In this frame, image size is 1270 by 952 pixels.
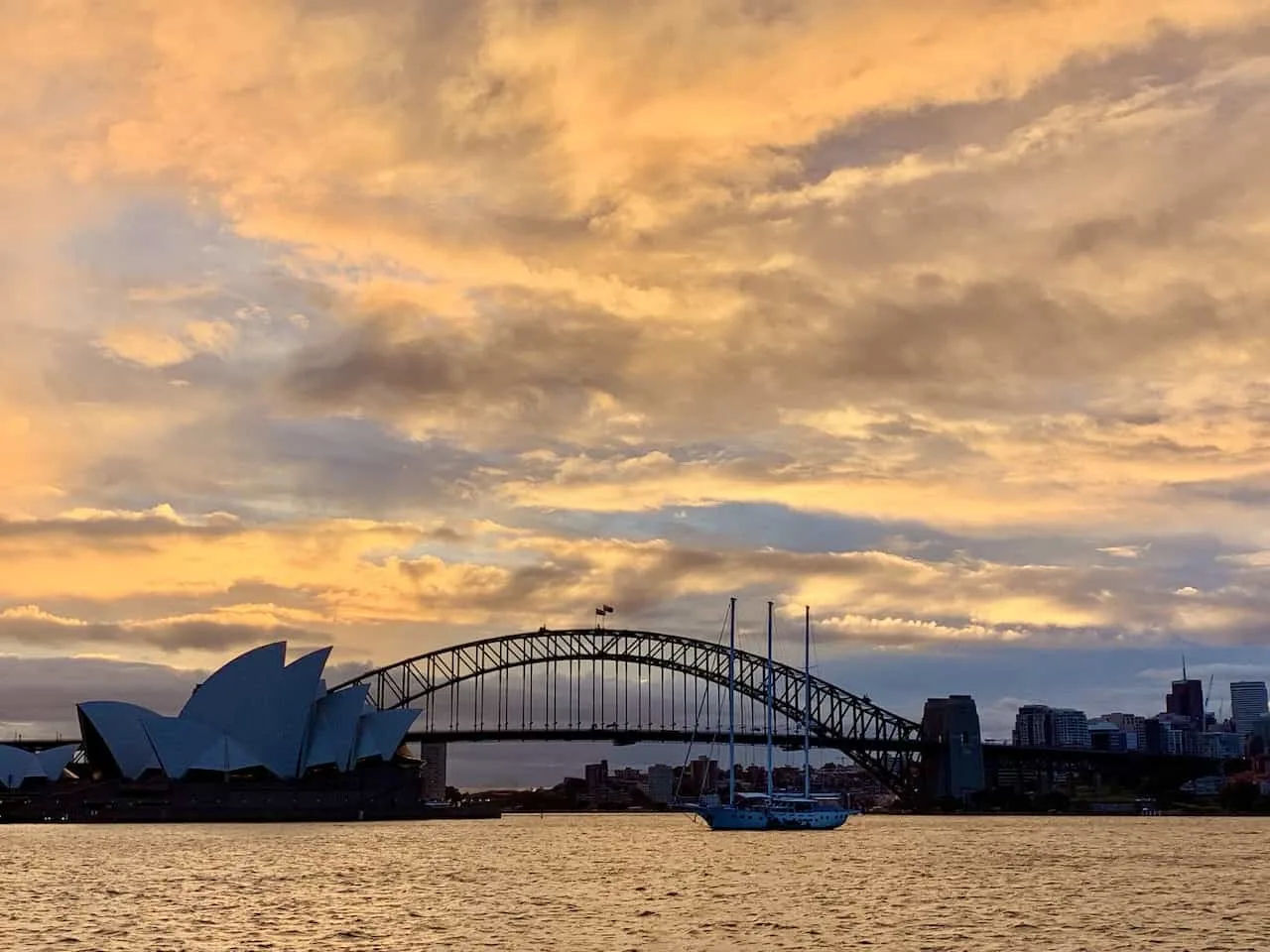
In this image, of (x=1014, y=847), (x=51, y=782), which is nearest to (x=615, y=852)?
(x=1014, y=847)

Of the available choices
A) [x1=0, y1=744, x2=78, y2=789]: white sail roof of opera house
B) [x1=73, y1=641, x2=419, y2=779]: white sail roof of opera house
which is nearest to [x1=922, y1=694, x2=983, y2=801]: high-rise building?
[x1=73, y1=641, x2=419, y2=779]: white sail roof of opera house

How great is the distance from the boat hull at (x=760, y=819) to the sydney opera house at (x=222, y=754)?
124 ft

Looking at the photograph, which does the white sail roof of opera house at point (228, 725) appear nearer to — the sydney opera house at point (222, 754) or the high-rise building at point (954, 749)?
the sydney opera house at point (222, 754)

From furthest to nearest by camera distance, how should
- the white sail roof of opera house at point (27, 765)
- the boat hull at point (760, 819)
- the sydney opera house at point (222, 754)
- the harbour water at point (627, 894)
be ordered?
1. the white sail roof of opera house at point (27, 765)
2. the sydney opera house at point (222, 754)
3. the boat hull at point (760, 819)
4. the harbour water at point (627, 894)

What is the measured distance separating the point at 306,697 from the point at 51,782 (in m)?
39.5

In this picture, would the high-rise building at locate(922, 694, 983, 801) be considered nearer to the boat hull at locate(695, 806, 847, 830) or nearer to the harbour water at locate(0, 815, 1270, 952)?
the boat hull at locate(695, 806, 847, 830)

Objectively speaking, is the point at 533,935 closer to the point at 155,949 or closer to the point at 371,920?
the point at 371,920

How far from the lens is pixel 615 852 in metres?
91.4

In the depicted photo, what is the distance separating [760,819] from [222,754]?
156 feet

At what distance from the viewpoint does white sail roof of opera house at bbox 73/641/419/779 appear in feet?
452

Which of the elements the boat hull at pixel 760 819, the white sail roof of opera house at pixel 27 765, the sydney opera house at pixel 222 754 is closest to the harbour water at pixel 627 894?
the boat hull at pixel 760 819

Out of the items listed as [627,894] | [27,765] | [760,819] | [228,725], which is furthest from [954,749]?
[627,894]

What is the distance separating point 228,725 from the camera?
139500mm

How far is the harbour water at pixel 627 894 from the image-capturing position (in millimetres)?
42281
